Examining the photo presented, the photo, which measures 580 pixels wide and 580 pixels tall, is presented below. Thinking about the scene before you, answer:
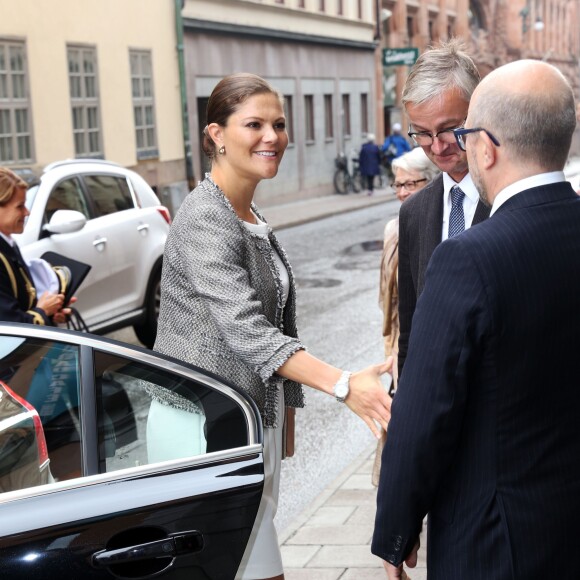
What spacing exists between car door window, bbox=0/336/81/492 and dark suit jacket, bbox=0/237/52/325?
257 cm

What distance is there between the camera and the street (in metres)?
6.64

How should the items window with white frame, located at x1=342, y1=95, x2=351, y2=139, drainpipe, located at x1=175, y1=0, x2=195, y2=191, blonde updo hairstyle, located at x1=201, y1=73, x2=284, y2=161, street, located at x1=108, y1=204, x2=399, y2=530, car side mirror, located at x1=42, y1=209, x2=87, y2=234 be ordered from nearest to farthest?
blonde updo hairstyle, located at x1=201, y1=73, x2=284, y2=161 < street, located at x1=108, y1=204, x2=399, y2=530 < car side mirror, located at x1=42, y1=209, x2=87, y2=234 < drainpipe, located at x1=175, y1=0, x2=195, y2=191 < window with white frame, located at x1=342, y1=95, x2=351, y2=139

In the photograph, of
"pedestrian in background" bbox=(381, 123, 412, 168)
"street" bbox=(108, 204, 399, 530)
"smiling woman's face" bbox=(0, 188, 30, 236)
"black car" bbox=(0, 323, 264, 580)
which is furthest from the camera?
"pedestrian in background" bbox=(381, 123, 412, 168)

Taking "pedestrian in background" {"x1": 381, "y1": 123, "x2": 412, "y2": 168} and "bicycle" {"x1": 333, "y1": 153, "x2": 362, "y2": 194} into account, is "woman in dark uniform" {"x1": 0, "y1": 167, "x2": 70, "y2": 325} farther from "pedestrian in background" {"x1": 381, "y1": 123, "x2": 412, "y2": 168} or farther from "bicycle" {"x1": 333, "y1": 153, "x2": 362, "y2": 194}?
"pedestrian in background" {"x1": 381, "y1": 123, "x2": 412, "y2": 168}

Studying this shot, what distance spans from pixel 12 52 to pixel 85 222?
39.5ft

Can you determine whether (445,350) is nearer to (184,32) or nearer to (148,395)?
(148,395)

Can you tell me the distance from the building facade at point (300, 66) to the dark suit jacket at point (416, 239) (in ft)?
74.7

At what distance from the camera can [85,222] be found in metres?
8.61

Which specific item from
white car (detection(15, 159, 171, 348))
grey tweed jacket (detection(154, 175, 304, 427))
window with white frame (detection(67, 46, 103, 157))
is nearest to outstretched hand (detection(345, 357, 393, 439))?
grey tweed jacket (detection(154, 175, 304, 427))

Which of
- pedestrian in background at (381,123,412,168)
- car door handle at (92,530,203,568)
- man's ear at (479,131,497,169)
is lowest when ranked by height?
pedestrian in background at (381,123,412,168)

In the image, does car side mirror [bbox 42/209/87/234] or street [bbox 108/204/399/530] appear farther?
car side mirror [bbox 42/209/87/234]

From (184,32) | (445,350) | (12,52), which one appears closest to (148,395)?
(445,350)

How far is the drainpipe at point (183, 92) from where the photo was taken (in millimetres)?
25241

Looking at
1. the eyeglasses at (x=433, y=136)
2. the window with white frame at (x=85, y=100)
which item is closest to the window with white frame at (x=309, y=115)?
the window with white frame at (x=85, y=100)
